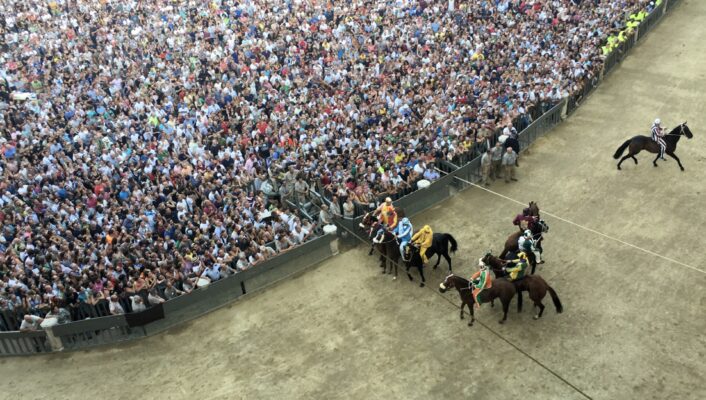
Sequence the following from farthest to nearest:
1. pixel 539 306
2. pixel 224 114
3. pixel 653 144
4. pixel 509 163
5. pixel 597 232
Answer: pixel 224 114 → pixel 509 163 → pixel 653 144 → pixel 597 232 → pixel 539 306

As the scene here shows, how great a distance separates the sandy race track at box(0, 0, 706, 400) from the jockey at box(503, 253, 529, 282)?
36.7 inches

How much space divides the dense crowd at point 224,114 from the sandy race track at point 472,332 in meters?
1.54

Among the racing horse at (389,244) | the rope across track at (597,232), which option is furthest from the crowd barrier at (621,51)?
the racing horse at (389,244)

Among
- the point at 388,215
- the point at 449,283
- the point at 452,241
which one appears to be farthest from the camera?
the point at 388,215

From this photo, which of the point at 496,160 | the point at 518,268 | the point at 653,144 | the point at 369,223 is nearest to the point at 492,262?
the point at 518,268

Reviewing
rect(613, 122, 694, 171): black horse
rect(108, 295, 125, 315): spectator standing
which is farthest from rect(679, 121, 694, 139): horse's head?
rect(108, 295, 125, 315): spectator standing

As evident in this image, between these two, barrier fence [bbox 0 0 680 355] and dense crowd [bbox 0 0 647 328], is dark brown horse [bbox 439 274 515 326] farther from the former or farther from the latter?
dense crowd [bbox 0 0 647 328]

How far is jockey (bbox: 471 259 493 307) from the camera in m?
14.2

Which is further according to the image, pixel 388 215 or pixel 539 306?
pixel 388 215

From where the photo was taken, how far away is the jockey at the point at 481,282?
14242 millimetres

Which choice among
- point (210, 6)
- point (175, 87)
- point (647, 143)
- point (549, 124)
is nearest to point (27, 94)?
point (175, 87)

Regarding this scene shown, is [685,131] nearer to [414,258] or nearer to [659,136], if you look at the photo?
[659,136]

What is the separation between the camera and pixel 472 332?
582 inches

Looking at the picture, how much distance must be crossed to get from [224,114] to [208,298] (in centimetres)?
973
